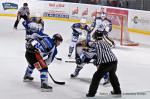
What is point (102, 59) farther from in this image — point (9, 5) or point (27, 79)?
point (9, 5)

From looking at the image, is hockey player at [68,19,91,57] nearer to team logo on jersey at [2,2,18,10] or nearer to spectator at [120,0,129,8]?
spectator at [120,0,129,8]

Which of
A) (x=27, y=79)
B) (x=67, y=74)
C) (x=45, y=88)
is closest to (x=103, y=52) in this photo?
(x=45, y=88)

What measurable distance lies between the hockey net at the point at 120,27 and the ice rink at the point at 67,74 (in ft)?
1.06

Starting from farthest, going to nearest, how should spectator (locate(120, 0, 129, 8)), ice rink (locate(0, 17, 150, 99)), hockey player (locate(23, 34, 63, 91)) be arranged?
spectator (locate(120, 0, 129, 8)) → hockey player (locate(23, 34, 63, 91)) → ice rink (locate(0, 17, 150, 99))

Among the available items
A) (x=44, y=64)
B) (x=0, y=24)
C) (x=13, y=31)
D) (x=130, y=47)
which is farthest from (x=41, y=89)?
(x=0, y=24)

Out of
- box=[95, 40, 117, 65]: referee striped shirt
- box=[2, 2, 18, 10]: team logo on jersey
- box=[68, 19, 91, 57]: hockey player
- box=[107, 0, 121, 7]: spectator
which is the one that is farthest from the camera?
box=[2, 2, 18, 10]: team logo on jersey

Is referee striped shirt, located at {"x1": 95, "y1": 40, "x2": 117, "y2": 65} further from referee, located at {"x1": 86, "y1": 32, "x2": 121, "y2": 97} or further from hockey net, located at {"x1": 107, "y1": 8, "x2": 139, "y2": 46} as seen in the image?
hockey net, located at {"x1": 107, "y1": 8, "x2": 139, "y2": 46}

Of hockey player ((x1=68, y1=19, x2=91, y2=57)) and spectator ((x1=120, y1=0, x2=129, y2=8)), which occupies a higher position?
spectator ((x1=120, y1=0, x2=129, y2=8))

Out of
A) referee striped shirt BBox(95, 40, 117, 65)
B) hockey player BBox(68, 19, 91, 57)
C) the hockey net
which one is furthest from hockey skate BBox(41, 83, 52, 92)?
the hockey net

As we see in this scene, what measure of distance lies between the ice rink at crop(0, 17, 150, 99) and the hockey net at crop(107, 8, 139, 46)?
32 cm

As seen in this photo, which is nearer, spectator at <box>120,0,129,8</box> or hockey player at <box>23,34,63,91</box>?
hockey player at <box>23,34,63,91</box>

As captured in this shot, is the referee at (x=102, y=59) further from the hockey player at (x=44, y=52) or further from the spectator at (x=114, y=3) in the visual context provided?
the spectator at (x=114, y=3)

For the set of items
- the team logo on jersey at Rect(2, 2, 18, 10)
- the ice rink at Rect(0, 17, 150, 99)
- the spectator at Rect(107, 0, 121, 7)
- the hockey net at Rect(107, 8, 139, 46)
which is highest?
the spectator at Rect(107, 0, 121, 7)

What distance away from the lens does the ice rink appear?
761 cm
